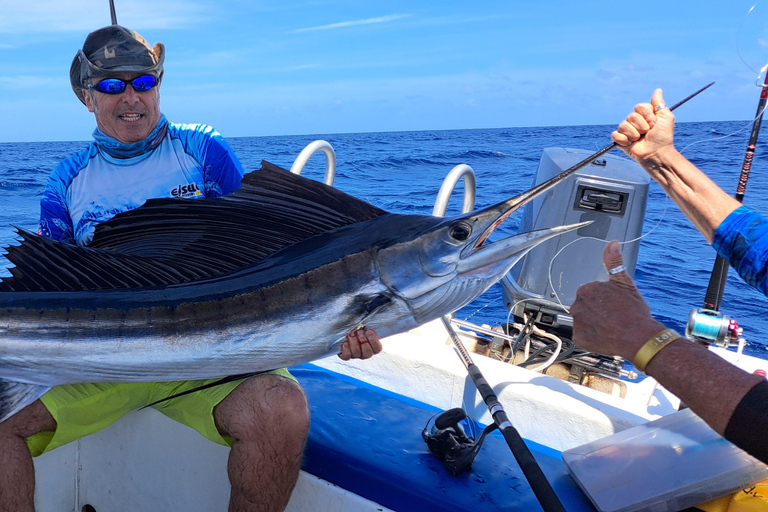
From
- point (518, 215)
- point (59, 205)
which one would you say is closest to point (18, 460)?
point (59, 205)

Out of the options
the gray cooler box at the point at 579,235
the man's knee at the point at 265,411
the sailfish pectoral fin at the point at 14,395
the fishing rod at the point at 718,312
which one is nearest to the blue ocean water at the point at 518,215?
the fishing rod at the point at 718,312

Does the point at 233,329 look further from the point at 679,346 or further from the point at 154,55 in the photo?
the point at 154,55

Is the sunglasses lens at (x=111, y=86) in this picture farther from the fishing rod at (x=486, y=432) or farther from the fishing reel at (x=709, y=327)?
the fishing reel at (x=709, y=327)

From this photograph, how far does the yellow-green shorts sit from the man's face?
3.29 ft

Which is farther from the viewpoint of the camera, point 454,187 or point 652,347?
A: point 454,187

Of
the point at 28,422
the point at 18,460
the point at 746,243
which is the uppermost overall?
the point at 746,243

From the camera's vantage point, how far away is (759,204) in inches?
367

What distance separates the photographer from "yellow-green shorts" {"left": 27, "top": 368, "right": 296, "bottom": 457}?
183cm

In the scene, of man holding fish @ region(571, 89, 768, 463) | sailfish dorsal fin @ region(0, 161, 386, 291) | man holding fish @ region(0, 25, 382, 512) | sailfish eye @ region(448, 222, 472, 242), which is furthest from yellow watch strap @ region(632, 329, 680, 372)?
sailfish dorsal fin @ region(0, 161, 386, 291)

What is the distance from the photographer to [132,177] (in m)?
2.38

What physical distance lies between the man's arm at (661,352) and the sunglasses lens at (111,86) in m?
1.86

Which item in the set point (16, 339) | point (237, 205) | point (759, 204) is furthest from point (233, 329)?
point (759, 204)

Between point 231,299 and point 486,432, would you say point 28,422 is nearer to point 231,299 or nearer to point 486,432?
point 231,299

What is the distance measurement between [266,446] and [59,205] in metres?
1.38
